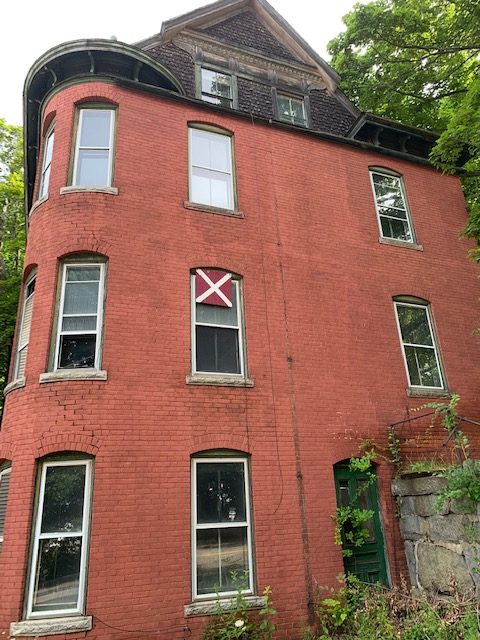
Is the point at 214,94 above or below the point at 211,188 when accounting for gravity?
above

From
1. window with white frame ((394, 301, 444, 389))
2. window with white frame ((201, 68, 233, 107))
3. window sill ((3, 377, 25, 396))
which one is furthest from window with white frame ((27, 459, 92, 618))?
window with white frame ((201, 68, 233, 107))

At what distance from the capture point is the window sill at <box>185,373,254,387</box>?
7777 mm

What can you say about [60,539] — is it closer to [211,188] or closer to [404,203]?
[211,188]

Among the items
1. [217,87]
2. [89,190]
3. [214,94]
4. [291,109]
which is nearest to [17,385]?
[89,190]

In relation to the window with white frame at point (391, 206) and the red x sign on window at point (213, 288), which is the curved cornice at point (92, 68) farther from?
the window with white frame at point (391, 206)

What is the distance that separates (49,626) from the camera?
5855 millimetres

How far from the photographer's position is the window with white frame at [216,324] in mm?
8273

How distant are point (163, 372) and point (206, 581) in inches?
129

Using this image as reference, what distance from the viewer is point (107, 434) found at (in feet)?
22.7

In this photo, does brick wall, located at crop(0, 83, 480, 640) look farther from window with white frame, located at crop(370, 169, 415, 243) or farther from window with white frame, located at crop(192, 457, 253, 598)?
window with white frame, located at crop(370, 169, 415, 243)

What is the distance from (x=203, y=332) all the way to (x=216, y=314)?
47cm

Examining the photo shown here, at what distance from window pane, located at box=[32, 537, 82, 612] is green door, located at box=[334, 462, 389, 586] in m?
4.40

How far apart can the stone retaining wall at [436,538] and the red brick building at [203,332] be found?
0.36 metres

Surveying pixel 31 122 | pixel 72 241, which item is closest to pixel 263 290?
pixel 72 241
